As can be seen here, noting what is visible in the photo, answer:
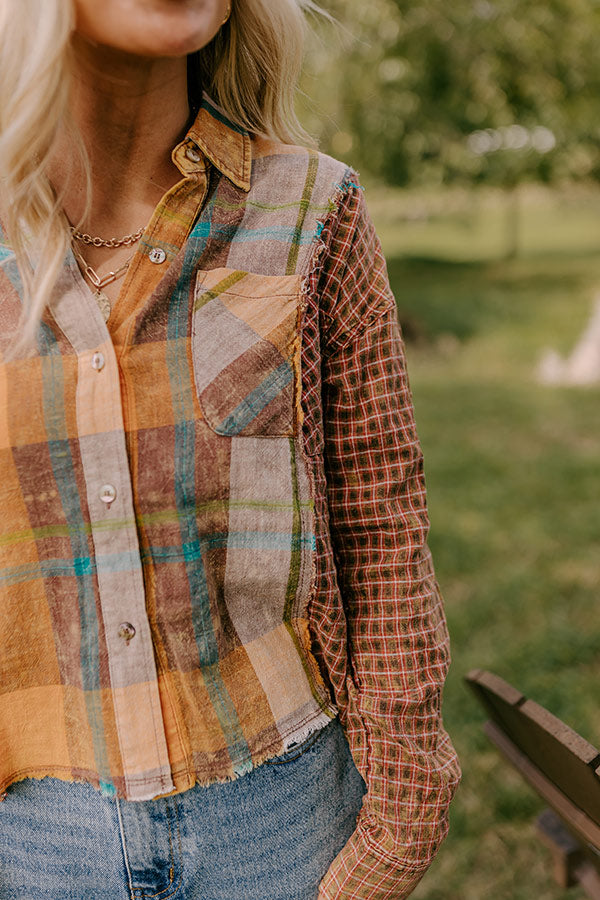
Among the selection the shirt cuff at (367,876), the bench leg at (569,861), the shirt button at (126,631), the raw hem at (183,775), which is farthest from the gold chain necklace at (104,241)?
the bench leg at (569,861)

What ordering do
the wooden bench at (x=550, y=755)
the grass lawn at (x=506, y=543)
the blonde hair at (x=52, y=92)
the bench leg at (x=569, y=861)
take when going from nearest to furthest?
1. the blonde hair at (x=52, y=92)
2. the wooden bench at (x=550, y=755)
3. the bench leg at (x=569, y=861)
4. the grass lawn at (x=506, y=543)

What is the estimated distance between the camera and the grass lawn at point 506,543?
9.66 ft

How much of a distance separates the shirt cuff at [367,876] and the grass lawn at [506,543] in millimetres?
1673

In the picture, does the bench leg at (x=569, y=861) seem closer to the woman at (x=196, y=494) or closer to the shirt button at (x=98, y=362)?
the woman at (x=196, y=494)

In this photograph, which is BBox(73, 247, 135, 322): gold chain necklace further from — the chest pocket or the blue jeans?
the blue jeans

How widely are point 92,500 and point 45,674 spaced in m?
0.25

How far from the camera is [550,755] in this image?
1.47 metres

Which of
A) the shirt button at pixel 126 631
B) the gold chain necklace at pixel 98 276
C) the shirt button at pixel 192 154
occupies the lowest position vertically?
the shirt button at pixel 126 631

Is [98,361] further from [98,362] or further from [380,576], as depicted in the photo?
[380,576]

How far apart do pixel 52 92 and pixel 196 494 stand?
50 cm

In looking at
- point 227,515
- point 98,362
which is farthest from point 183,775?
point 98,362

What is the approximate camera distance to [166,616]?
114 centimetres

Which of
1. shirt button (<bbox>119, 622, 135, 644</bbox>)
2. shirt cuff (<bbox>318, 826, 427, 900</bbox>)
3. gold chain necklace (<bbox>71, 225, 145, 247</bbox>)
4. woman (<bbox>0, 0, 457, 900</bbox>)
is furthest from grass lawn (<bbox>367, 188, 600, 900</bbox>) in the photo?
gold chain necklace (<bbox>71, 225, 145, 247</bbox>)

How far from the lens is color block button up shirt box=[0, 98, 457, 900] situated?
1125 mm
